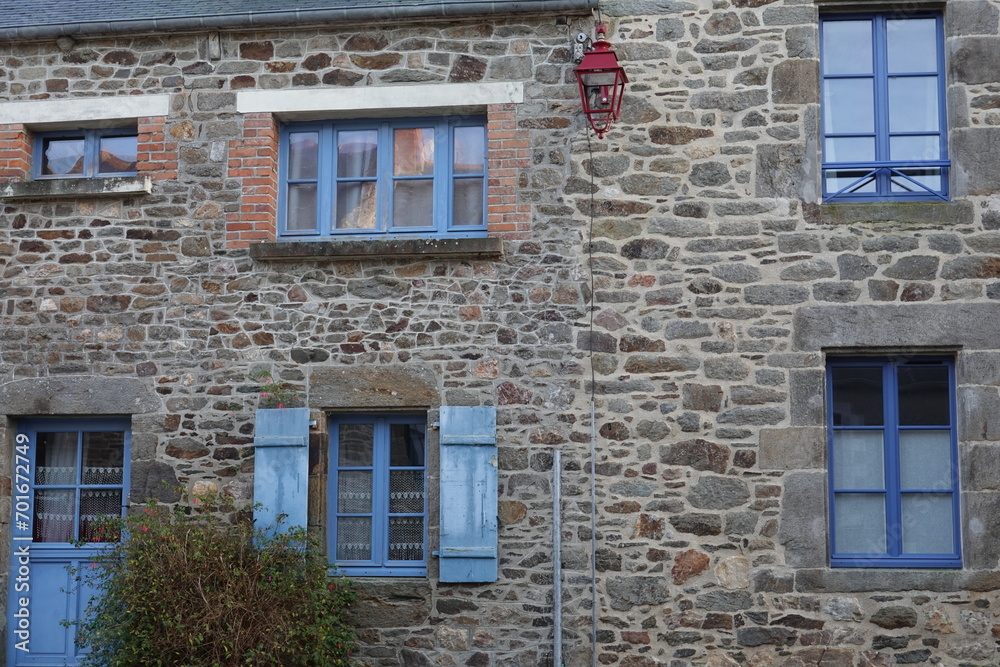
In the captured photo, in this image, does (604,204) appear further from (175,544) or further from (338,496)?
(175,544)

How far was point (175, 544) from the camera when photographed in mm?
6789

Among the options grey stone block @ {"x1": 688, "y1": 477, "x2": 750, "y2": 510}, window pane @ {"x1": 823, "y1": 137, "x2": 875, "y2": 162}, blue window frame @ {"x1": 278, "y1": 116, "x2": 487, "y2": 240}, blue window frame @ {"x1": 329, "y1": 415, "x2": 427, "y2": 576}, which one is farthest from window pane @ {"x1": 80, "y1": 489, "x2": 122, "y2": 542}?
window pane @ {"x1": 823, "y1": 137, "x2": 875, "y2": 162}

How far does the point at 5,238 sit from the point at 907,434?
6.20 metres

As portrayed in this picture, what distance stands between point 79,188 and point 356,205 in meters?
1.89

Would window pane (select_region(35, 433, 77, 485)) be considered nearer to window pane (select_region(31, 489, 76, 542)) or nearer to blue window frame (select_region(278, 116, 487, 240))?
window pane (select_region(31, 489, 76, 542))

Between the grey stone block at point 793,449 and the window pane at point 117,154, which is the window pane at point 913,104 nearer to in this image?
the grey stone block at point 793,449

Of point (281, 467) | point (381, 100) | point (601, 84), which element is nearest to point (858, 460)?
point (601, 84)

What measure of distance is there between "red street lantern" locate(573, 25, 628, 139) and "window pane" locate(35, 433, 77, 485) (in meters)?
4.20

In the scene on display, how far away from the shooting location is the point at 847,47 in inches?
292

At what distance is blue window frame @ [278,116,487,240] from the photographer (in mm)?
7578

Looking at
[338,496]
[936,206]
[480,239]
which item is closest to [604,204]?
[480,239]

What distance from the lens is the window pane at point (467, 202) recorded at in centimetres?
755

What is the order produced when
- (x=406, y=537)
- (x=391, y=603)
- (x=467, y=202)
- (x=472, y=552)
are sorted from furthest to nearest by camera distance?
(x=467, y=202), (x=406, y=537), (x=391, y=603), (x=472, y=552)

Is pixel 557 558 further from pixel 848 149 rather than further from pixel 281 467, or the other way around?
pixel 848 149
